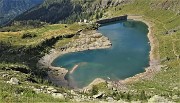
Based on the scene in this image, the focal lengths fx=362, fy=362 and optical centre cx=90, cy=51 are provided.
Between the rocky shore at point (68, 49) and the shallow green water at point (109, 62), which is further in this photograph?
the rocky shore at point (68, 49)

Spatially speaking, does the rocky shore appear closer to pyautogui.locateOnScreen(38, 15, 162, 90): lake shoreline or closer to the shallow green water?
pyautogui.locateOnScreen(38, 15, 162, 90): lake shoreline

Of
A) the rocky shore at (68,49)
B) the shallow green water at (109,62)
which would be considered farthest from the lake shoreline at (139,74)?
the shallow green water at (109,62)

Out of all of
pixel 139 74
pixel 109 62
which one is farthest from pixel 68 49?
pixel 139 74

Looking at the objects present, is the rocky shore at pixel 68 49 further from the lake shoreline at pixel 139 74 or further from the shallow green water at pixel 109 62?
the shallow green water at pixel 109 62

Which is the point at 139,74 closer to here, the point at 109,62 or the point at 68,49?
the point at 109,62

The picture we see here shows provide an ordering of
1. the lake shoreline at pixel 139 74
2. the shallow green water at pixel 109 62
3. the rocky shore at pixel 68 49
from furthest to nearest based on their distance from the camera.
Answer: the rocky shore at pixel 68 49 → the shallow green water at pixel 109 62 → the lake shoreline at pixel 139 74

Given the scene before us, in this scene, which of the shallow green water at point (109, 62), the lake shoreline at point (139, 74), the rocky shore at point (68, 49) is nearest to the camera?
the lake shoreline at point (139, 74)

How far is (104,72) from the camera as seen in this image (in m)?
144

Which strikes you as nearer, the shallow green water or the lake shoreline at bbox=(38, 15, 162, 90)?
the lake shoreline at bbox=(38, 15, 162, 90)

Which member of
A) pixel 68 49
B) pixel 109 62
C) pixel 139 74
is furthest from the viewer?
pixel 68 49

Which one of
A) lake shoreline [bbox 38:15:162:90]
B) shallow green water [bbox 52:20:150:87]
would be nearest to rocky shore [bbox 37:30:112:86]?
lake shoreline [bbox 38:15:162:90]

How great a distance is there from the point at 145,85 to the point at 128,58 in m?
52.6

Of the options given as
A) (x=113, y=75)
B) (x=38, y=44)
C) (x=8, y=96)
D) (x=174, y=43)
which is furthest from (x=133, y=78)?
(x=8, y=96)

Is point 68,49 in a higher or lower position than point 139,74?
lower
